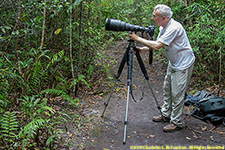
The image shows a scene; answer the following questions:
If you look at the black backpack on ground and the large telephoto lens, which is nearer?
the large telephoto lens

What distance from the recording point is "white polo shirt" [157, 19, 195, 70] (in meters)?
2.95

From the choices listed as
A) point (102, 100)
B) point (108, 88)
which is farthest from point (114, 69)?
point (102, 100)

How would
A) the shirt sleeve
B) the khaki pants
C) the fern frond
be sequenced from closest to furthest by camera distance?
the fern frond, the shirt sleeve, the khaki pants

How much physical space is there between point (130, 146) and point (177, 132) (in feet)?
2.97

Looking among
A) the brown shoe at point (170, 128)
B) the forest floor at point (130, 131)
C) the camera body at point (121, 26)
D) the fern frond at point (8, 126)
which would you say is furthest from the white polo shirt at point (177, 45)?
the fern frond at point (8, 126)

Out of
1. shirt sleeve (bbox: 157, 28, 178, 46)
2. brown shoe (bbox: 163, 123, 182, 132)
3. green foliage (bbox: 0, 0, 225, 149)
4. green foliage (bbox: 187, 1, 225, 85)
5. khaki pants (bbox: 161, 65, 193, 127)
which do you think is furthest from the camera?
green foliage (bbox: 187, 1, 225, 85)

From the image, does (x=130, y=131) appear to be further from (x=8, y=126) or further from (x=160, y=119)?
(x=8, y=126)

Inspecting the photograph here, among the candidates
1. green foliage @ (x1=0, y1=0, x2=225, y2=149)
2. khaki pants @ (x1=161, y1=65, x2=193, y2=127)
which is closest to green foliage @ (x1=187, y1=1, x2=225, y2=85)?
green foliage @ (x1=0, y1=0, x2=225, y2=149)

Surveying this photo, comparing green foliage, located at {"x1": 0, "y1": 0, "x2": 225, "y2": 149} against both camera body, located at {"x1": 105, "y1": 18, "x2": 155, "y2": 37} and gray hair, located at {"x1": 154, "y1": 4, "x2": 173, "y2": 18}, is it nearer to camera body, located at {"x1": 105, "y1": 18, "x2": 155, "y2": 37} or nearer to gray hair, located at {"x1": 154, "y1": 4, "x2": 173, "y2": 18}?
camera body, located at {"x1": 105, "y1": 18, "x2": 155, "y2": 37}

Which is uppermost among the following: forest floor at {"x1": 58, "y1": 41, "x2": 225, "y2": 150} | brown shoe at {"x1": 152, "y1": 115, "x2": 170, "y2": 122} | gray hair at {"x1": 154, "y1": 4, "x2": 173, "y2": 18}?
gray hair at {"x1": 154, "y1": 4, "x2": 173, "y2": 18}

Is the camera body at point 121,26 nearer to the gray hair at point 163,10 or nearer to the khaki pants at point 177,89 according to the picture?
the gray hair at point 163,10

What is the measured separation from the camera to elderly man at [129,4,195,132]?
2971mm

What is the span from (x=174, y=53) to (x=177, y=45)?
132 millimetres

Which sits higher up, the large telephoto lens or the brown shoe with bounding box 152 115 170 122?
the large telephoto lens
